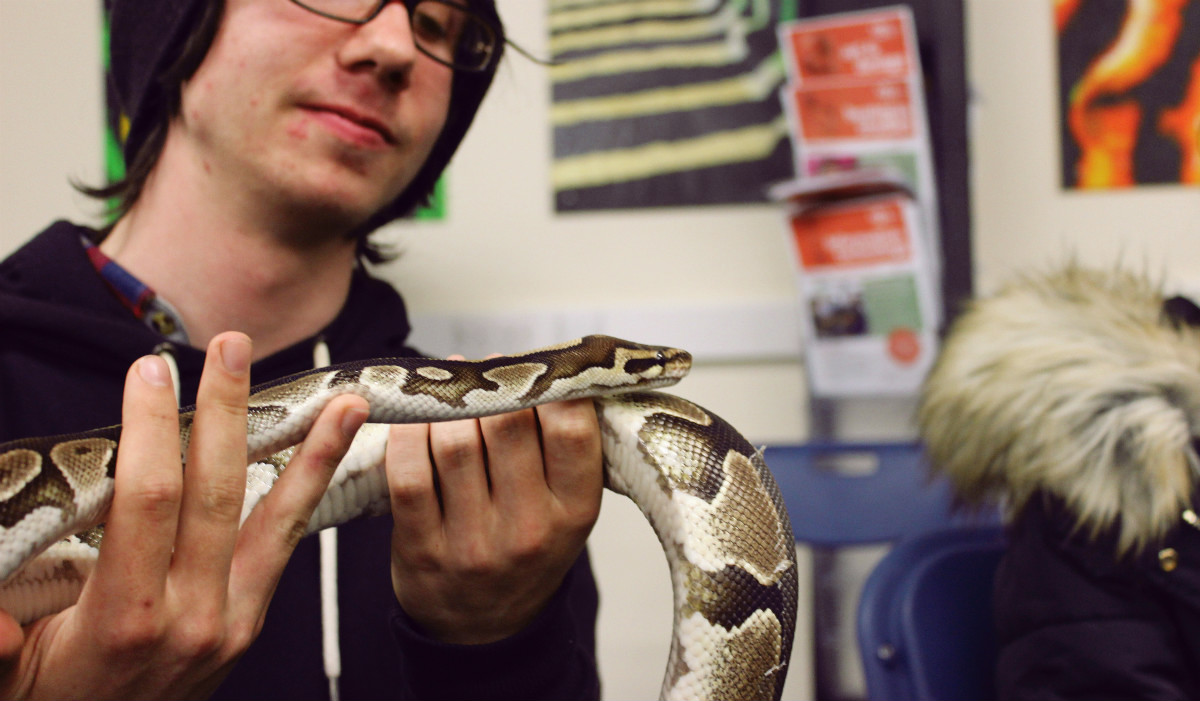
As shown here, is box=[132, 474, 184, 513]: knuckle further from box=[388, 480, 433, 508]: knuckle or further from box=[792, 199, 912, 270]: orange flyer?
box=[792, 199, 912, 270]: orange flyer

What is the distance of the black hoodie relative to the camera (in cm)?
84

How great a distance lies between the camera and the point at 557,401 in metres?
0.73

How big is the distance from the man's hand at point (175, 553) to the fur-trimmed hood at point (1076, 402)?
3.13 feet

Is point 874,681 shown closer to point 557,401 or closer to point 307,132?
point 557,401

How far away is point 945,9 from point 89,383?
72.5 inches

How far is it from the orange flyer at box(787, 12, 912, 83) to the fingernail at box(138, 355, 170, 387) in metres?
1.63

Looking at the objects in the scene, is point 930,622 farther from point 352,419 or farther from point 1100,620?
point 352,419

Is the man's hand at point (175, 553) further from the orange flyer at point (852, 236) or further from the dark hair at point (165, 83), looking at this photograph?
the orange flyer at point (852, 236)

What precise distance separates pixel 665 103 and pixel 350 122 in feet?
3.87

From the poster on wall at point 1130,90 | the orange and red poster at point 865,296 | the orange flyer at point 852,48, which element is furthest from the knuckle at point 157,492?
the poster on wall at point 1130,90

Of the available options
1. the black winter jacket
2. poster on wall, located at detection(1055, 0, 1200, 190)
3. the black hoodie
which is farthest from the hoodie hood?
poster on wall, located at detection(1055, 0, 1200, 190)

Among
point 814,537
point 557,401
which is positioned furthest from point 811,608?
point 557,401

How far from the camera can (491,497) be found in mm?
759

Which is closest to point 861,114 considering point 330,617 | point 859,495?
point 859,495
